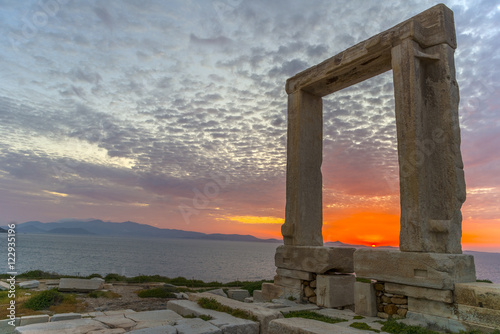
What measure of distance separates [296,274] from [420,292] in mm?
3387

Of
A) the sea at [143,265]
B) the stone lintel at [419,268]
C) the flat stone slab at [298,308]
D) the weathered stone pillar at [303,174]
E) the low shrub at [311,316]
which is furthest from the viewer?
the sea at [143,265]

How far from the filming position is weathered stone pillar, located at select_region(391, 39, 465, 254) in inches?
247

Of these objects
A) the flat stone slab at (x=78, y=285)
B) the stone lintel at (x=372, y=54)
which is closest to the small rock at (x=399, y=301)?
the stone lintel at (x=372, y=54)

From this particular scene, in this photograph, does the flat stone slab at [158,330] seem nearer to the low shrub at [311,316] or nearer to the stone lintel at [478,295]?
the low shrub at [311,316]

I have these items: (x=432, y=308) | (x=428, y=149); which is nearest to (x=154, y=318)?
(x=432, y=308)

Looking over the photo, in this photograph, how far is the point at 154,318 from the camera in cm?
651

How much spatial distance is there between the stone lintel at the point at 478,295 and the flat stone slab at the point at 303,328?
5.92 feet

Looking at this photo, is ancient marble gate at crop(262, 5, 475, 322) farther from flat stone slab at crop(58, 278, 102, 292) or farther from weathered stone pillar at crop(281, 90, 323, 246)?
flat stone slab at crop(58, 278, 102, 292)

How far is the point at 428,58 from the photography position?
688 centimetres

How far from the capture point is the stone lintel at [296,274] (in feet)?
27.7

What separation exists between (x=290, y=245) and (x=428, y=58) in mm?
Result: 5574

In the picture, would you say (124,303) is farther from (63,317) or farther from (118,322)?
(118,322)

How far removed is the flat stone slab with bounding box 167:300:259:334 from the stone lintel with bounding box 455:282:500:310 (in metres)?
3.46

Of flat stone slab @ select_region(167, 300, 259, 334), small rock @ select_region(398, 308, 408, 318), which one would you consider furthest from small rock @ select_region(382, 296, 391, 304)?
flat stone slab @ select_region(167, 300, 259, 334)
